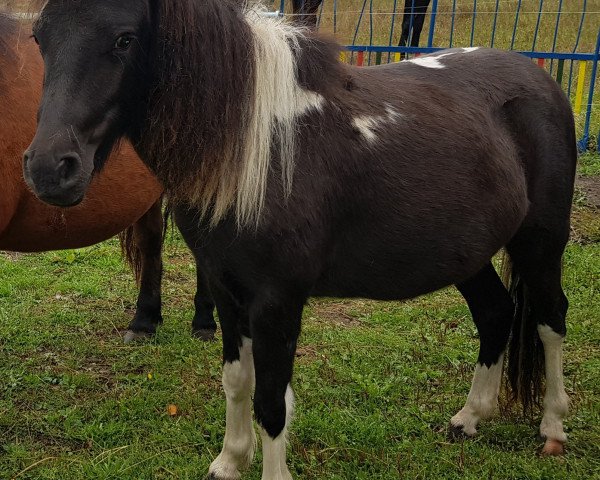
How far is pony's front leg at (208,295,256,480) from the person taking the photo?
109 inches

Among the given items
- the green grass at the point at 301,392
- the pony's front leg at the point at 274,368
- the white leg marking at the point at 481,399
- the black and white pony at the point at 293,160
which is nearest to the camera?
the black and white pony at the point at 293,160

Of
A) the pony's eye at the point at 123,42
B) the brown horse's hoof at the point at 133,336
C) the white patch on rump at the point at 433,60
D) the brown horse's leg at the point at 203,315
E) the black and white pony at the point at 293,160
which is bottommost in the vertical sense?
the brown horse's hoof at the point at 133,336

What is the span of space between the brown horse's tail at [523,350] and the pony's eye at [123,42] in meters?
2.11

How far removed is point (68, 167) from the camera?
188 cm

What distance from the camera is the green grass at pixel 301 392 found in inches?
120

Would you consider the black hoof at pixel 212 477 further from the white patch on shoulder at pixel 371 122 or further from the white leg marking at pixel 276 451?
the white patch on shoulder at pixel 371 122

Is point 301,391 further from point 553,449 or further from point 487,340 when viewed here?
point 553,449

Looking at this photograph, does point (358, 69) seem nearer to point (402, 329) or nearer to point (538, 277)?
point (538, 277)

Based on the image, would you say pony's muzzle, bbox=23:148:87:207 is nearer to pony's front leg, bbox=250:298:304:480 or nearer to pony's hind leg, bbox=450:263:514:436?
pony's front leg, bbox=250:298:304:480

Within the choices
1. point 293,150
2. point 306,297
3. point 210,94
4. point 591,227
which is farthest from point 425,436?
point 591,227

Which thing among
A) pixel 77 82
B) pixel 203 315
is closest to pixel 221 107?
pixel 77 82

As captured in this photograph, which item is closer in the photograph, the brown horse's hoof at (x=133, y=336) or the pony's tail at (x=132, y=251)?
the brown horse's hoof at (x=133, y=336)

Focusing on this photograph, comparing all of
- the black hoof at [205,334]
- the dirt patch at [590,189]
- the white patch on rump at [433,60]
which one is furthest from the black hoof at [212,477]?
the dirt patch at [590,189]

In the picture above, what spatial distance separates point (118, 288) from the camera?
5207 millimetres
